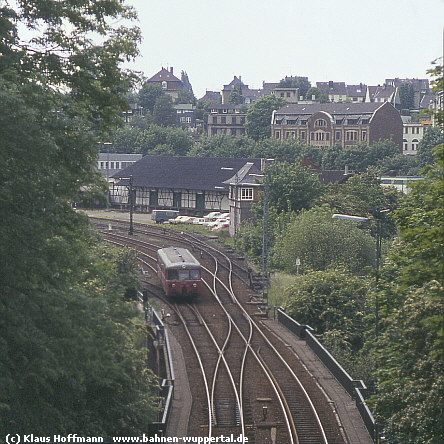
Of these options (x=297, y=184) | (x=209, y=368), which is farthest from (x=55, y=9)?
(x=297, y=184)

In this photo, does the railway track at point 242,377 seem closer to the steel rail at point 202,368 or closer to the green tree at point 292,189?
the steel rail at point 202,368

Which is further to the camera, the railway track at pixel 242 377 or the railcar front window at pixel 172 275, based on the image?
the railcar front window at pixel 172 275

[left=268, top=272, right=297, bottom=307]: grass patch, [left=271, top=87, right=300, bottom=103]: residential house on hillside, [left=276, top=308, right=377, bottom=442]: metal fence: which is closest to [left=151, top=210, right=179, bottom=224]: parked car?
[left=268, top=272, right=297, bottom=307]: grass patch

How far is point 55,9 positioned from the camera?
58.4 ft

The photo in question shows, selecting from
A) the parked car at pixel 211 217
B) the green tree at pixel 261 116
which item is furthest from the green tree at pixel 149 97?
the parked car at pixel 211 217

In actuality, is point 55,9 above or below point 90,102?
above

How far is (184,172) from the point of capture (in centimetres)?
8512

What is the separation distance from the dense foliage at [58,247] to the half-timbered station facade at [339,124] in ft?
316

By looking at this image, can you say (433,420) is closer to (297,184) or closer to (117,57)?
(117,57)

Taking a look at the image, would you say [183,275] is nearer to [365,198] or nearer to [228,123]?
[365,198]

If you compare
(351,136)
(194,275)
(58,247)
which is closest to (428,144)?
(351,136)

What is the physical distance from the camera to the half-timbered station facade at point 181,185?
80.7 meters

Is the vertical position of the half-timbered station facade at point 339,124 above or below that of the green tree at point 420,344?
above

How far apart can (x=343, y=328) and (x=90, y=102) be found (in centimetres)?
2031
